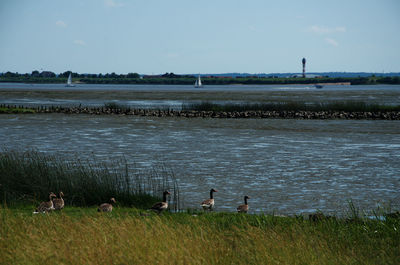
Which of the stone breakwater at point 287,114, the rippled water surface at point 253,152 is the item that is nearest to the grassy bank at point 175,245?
the rippled water surface at point 253,152

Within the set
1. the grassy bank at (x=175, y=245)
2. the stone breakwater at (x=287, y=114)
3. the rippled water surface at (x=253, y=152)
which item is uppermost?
the grassy bank at (x=175, y=245)

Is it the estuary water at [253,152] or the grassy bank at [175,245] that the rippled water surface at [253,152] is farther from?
the grassy bank at [175,245]

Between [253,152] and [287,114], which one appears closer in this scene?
[253,152]

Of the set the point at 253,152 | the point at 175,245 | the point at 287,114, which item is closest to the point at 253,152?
the point at 253,152

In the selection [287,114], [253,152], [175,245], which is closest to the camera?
[175,245]

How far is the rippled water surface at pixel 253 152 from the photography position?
23578 millimetres

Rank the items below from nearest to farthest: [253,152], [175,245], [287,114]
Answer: [175,245] < [253,152] < [287,114]

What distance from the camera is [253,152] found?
38.6 meters

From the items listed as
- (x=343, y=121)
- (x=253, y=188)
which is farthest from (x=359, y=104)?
(x=253, y=188)

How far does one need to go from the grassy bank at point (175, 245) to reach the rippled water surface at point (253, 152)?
19.2 ft

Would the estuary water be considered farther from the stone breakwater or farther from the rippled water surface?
the stone breakwater

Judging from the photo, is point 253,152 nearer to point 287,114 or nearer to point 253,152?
point 253,152

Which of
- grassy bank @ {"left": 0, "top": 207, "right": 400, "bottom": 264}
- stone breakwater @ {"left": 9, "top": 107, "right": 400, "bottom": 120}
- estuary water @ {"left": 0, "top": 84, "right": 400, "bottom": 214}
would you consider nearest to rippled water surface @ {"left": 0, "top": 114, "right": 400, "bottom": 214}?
estuary water @ {"left": 0, "top": 84, "right": 400, "bottom": 214}

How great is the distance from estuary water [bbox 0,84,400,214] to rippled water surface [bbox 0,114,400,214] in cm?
5
